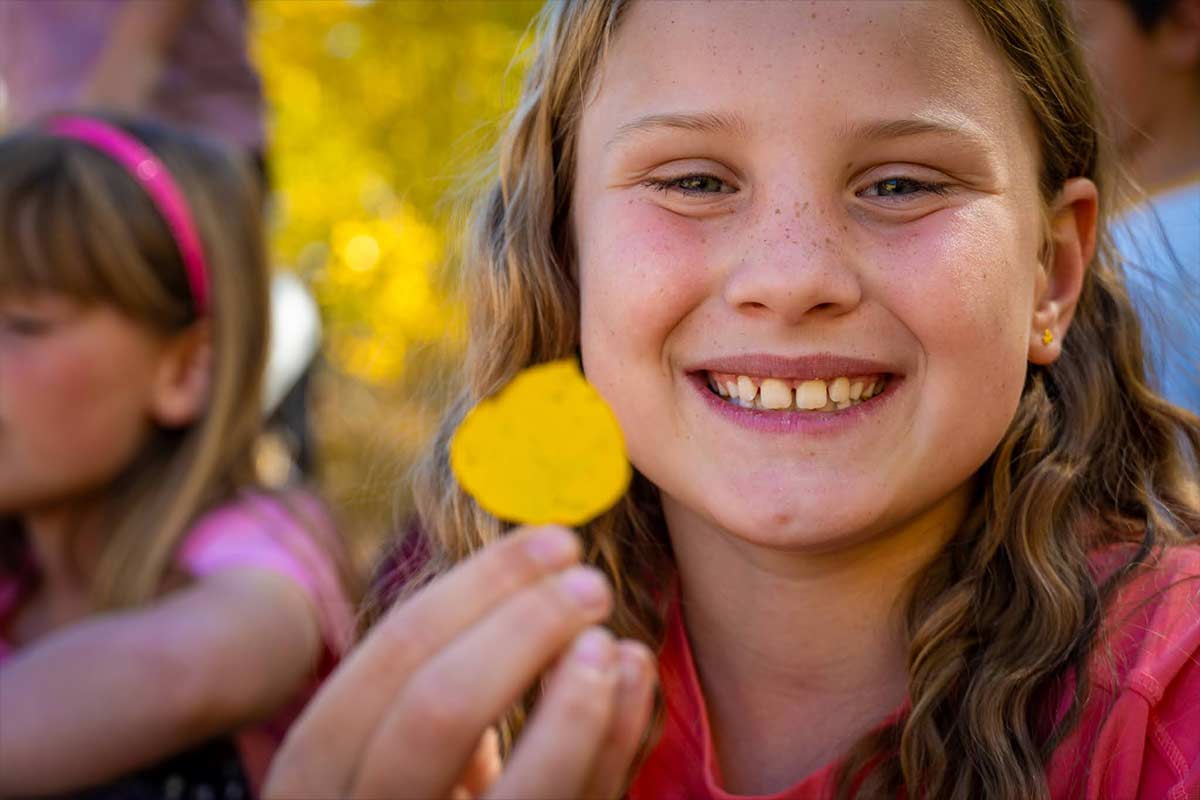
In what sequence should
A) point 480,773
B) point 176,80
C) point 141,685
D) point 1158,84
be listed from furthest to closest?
point 176,80 → point 1158,84 → point 141,685 → point 480,773

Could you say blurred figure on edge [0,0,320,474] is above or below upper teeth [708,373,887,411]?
above

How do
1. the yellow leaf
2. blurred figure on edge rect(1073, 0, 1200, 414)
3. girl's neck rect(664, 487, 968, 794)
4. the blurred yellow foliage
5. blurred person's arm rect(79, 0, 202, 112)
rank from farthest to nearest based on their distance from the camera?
the blurred yellow foliage
blurred person's arm rect(79, 0, 202, 112)
blurred figure on edge rect(1073, 0, 1200, 414)
girl's neck rect(664, 487, 968, 794)
the yellow leaf

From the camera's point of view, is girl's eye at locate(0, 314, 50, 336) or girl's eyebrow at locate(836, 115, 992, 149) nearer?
girl's eyebrow at locate(836, 115, 992, 149)

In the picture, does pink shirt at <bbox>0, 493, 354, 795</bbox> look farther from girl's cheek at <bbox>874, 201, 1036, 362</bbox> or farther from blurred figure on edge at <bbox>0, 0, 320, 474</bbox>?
girl's cheek at <bbox>874, 201, 1036, 362</bbox>

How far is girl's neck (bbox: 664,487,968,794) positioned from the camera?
1.72 meters

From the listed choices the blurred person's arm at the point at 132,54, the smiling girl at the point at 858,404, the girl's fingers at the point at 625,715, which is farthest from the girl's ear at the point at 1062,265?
the blurred person's arm at the point at 132,54

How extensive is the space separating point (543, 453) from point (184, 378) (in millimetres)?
1619

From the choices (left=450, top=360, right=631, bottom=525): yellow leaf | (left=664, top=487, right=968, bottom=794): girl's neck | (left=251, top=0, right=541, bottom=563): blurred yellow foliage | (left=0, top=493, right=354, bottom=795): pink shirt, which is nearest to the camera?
(left=450, top=360, right=631, bottom=525): yellow leaf

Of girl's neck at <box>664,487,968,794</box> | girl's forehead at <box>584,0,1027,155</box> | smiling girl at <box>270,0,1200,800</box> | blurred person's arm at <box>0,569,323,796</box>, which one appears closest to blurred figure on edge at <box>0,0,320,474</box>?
blurred person's arm at <box>0,569,323,796</box>

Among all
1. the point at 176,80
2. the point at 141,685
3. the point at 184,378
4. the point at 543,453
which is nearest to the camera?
the point at 543,453

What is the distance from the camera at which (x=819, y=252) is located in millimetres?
1499

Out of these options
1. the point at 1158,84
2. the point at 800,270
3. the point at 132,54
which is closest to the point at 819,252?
the point at 800,270

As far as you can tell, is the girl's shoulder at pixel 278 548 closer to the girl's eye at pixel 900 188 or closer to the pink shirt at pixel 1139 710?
the pink shirt at pixel 1139 710

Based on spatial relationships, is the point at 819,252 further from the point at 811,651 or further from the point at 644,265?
the point at 811,651
